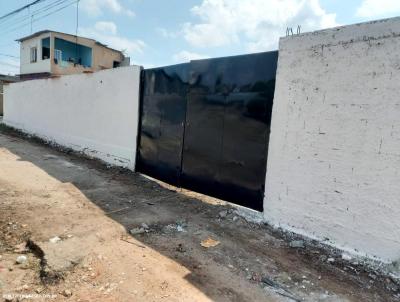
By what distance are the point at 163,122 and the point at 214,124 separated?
1416 mm

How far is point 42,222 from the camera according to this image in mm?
3691

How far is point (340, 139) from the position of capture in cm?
336

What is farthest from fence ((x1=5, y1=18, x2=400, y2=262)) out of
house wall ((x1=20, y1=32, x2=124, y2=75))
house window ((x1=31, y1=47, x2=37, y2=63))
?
house window ((x1=31, y1=47, x2=37, y2=63))

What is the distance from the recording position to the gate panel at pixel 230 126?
4.20 meters

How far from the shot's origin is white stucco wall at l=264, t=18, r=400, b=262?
3037mm

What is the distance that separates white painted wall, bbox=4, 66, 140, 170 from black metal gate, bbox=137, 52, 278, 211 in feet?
2.48

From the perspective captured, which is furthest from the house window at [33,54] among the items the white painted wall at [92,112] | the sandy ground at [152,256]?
the sandy ground at [152,256]

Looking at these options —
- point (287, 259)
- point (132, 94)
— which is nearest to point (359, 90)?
point (287, 259)

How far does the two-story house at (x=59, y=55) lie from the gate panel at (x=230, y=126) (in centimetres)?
1831

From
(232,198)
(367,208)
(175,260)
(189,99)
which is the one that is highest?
(189,99)

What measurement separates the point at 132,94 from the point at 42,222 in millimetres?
3648

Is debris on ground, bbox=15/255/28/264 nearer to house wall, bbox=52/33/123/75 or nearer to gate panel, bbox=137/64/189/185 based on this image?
gate panel, bbox=137/64/189/185

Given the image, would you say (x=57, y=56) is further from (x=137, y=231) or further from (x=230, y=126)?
(x=137, y=231)

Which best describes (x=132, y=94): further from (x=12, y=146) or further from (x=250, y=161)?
(x=12, y=146)
